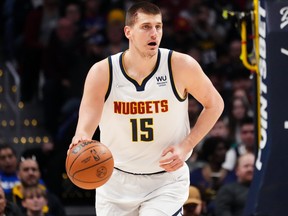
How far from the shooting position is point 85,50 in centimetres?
1491

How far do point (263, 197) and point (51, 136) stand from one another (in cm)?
678

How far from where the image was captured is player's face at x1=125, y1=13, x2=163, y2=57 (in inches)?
291

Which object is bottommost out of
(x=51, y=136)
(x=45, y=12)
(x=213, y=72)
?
(x=51, y=136)

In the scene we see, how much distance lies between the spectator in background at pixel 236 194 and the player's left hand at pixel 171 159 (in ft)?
11.1

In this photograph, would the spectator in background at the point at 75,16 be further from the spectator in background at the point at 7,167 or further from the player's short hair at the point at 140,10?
the player's short hair at the point at 140,10

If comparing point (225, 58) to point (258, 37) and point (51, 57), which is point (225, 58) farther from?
point (258, 37)

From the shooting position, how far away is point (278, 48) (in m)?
8.38

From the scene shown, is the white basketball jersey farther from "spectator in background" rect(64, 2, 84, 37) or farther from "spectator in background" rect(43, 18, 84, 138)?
"spectator in background" rect(64, 2, 84, 37)

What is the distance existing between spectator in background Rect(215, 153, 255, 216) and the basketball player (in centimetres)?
298

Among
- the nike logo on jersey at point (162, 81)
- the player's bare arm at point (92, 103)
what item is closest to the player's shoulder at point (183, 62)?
the nike logo on jersey at point (162, 81)

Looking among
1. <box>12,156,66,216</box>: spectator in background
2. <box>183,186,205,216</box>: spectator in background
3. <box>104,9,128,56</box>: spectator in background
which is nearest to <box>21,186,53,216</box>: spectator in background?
<box>12,156,66,216</box>: spectator in background

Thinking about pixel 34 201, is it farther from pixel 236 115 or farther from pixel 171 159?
pixel 171 159

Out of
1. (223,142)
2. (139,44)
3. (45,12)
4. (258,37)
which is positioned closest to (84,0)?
(45,12)

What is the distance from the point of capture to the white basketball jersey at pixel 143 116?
752 cm
